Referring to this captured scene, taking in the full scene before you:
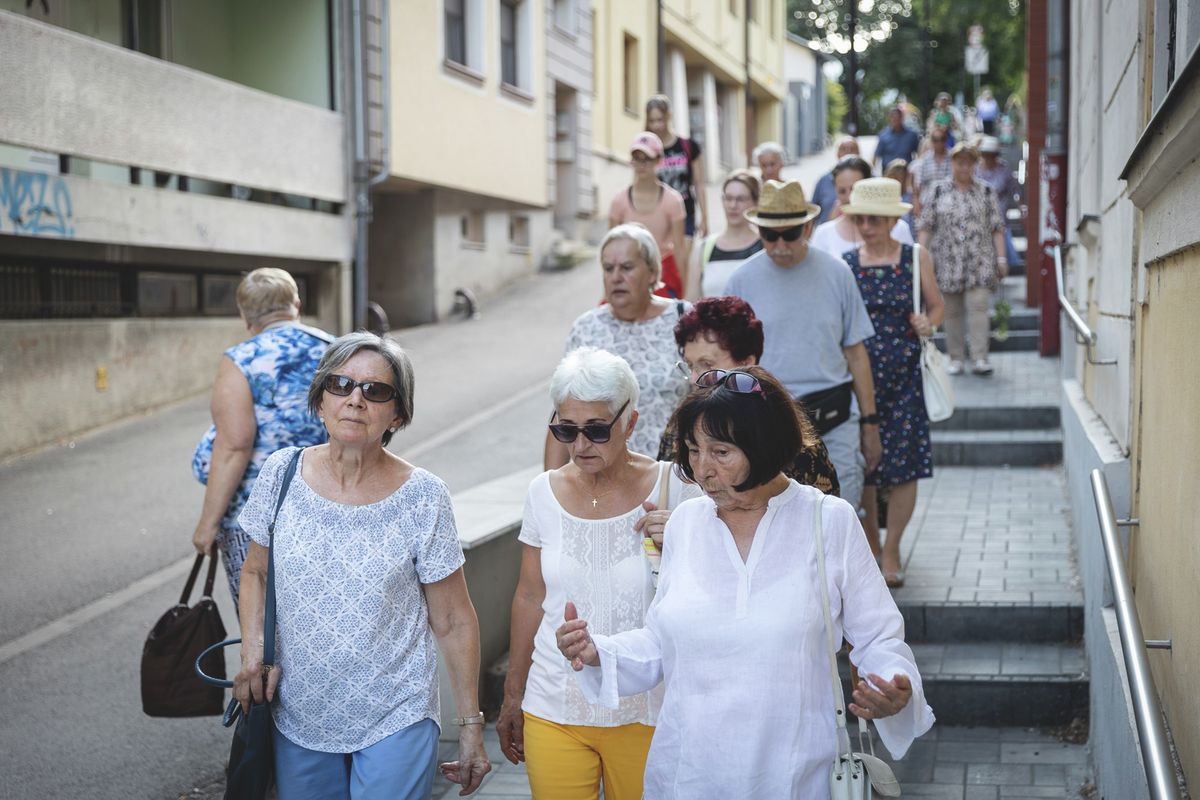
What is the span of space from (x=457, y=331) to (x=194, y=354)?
17.7ft

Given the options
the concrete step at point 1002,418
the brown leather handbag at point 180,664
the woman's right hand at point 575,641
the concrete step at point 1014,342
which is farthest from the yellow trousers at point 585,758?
the concrete step at point 1014,342

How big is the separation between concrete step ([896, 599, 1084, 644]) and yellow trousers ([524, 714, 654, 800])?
3.13 metres

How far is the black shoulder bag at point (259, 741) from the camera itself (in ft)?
12.5

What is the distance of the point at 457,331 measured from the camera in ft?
68.0

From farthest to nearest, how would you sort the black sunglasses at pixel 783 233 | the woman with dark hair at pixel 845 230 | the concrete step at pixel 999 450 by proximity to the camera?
1. the concrete step at pixel 999 450
2. the woman with dark hair at pixel 845 230
3. the black sunglasses at pixel 783 233

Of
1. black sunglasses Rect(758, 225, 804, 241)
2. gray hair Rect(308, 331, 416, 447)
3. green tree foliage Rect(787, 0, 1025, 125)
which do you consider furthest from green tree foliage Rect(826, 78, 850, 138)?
gray hair Rect(308, 331, 416, 447)

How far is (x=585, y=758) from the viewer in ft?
12.9

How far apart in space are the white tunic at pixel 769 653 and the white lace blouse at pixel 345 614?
800 mm

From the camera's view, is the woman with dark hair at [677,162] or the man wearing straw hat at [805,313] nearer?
the man wearing straw hat at [805,313]

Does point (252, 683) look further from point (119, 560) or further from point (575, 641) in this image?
point (119, 560)

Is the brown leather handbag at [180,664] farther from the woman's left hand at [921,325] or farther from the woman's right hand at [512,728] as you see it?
the woman's left hand at [921,325]

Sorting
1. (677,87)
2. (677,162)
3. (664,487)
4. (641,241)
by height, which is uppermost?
(677,87)

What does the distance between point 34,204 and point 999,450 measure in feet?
28.1

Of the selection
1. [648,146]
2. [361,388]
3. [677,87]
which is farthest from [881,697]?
[677,87]
